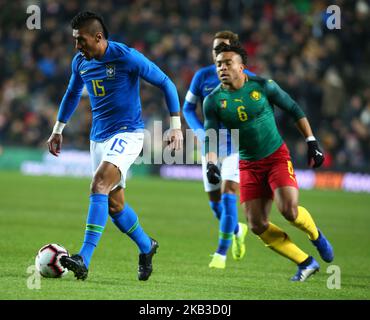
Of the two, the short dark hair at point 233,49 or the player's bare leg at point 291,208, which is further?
the short dark hair at point 233,49

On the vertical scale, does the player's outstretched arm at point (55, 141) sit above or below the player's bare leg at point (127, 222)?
above

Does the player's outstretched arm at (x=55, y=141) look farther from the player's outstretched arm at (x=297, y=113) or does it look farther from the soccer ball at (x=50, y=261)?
the player's outstretched arm at (x=297, y=113)

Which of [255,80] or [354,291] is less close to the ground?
[255,80]

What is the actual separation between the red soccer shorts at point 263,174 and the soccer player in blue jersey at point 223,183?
877mm

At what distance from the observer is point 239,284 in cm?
810

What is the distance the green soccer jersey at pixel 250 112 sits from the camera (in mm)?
8398

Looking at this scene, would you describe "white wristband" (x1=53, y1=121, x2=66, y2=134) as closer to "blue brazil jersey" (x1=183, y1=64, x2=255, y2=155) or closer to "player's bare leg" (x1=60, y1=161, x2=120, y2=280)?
"player's bare leg" (x1=60, y1=161, x2=120, y2=280)

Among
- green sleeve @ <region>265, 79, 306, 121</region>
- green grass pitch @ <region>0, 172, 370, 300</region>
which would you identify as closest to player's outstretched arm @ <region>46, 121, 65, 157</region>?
green grass pitch @ <region>0, 172, 370, 300</region>

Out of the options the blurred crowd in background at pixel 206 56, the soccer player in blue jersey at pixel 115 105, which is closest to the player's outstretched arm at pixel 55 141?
the soccer player in blue jersey at pixel 115 105

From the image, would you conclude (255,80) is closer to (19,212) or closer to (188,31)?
(19,212)

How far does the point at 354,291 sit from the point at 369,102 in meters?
13.5

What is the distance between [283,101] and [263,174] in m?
0.72
